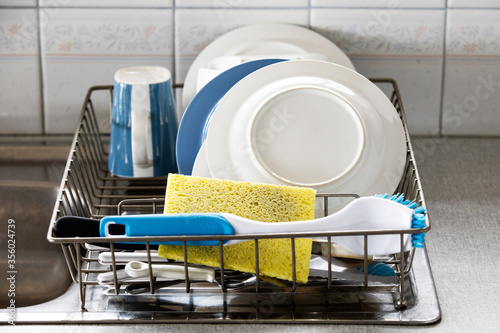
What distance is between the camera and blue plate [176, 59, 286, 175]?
0.87 metres

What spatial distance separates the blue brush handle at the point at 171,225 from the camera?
66cm

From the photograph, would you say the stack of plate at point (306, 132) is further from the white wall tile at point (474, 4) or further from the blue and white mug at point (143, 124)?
the white wall tile at point (474, 4)

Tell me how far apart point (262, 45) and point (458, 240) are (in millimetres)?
393

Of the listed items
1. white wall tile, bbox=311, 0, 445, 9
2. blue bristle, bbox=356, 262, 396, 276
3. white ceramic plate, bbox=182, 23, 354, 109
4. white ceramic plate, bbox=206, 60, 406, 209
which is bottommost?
blue bristle, bbox=356, 262, 396, 276

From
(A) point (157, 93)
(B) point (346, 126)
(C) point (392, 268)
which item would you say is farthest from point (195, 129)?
(C) point (392, 268)

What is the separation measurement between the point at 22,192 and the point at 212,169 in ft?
1.20

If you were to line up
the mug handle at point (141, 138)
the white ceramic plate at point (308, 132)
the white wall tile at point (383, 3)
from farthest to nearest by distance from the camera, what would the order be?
the white wall tile at point (383, 3) < the mug handle at point (141, 138) < the white ceramic plate at point (308, 132)

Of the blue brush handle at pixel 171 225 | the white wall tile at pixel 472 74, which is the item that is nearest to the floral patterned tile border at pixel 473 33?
the white wall tile at pixel 472 74

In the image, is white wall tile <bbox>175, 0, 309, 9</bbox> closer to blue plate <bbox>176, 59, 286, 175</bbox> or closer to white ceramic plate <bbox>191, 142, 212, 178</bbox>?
blue plate <bbox>176, 59, 286, 175</bbox>

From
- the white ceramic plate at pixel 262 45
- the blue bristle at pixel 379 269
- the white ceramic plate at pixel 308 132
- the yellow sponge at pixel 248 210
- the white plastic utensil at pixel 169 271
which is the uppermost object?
the white ceramic plate at pixel 262 45

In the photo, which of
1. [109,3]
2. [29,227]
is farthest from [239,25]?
[29,227]

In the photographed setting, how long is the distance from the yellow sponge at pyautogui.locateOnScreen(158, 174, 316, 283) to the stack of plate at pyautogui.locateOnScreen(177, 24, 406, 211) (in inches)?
3.2

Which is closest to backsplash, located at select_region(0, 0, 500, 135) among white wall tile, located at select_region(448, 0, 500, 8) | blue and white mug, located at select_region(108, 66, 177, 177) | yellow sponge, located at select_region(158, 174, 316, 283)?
white wall tile, located at select_region(448, 0, 500, 8)

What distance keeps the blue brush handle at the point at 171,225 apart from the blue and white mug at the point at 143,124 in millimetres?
274
